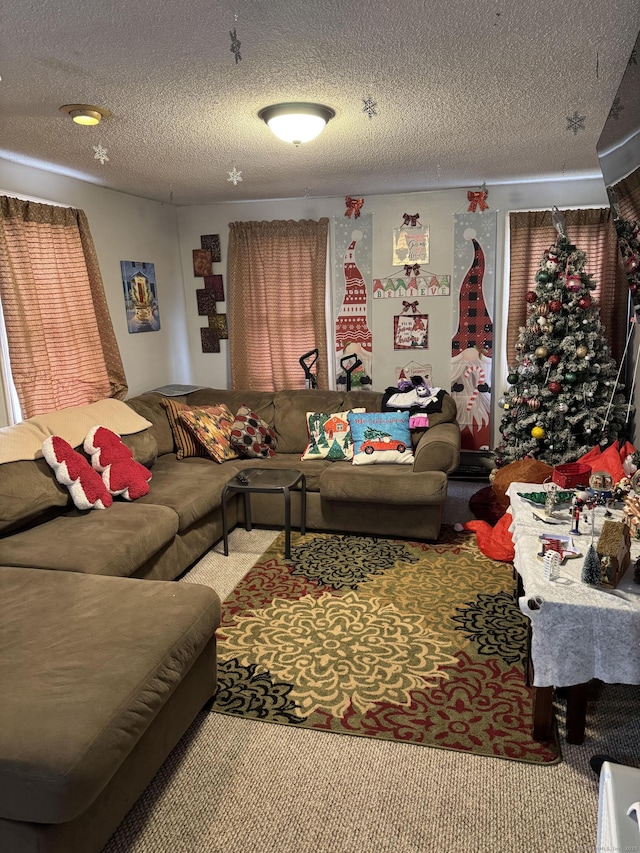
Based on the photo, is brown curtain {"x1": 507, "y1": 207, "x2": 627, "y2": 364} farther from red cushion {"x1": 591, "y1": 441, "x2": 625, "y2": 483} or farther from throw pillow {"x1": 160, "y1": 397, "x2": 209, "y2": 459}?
throw pillow {"x1": 160, "y1": 397, "x2": 209, "y2": 459}

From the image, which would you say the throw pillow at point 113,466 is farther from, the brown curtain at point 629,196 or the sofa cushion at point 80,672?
the brown curtain at point 629,196

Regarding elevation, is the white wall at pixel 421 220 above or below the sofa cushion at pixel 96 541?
above

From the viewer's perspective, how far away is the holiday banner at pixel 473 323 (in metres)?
5.02

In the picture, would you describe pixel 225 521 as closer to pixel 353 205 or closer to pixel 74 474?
pixel 74 474

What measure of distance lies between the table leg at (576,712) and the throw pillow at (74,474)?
7.91 feet

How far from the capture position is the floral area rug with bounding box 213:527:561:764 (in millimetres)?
2242

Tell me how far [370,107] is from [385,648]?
2.44 meters

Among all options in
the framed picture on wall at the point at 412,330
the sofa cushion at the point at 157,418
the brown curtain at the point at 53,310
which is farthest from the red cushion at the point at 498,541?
the brown curtain at the point at 53,310

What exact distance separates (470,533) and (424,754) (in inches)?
81.9

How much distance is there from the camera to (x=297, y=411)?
15.7ft

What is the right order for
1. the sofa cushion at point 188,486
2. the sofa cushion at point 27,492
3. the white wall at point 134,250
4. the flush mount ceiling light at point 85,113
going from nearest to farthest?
the flush mount ceiling light at point 85,113 → the sofa cushion at point 27,492 → the sofa cushion at point 188,486 → the white wall at point 134,250

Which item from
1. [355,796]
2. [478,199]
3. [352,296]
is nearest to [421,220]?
[478,199]

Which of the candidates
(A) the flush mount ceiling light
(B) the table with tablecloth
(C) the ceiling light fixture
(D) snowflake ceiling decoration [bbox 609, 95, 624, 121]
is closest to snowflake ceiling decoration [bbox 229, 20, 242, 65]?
(C) the ceiling light fixture

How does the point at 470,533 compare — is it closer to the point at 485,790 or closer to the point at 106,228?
the point at 485,790
